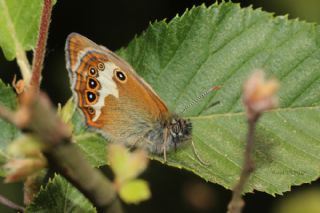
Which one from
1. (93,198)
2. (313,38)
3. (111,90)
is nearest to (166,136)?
(111,90)

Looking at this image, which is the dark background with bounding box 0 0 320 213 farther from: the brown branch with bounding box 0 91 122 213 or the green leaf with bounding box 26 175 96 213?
the brown branch with bounding box 0 91 122 213

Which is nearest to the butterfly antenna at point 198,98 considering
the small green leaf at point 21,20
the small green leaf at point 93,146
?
the small green leaf at point 93,146

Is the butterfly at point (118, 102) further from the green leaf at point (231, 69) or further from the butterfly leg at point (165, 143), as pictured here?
the green leaf at point (231, 69)

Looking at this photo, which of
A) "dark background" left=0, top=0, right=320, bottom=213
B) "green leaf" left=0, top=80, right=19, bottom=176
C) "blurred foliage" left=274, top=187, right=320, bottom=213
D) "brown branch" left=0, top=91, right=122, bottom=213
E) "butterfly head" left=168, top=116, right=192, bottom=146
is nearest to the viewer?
"brown branch" left=0, top=91, right=122, bottom=213

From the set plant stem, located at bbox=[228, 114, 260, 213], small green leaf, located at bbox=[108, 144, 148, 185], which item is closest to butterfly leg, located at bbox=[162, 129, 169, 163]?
plant stem, located at bbox=[228, 114, 260, 213]

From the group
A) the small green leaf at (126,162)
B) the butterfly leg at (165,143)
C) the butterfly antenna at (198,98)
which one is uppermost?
the butterfly antenna at (198,98)

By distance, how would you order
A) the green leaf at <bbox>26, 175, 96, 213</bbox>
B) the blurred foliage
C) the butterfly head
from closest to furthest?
the green leaf at <bbox>26, 175, 96, 213</bbox> < the butterfly head < the blurred foliage

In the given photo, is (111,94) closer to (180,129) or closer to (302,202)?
(180,129)

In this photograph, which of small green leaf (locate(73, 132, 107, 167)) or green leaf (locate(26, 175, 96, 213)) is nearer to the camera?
green leaf (locate(26, 175, 96, 213))
